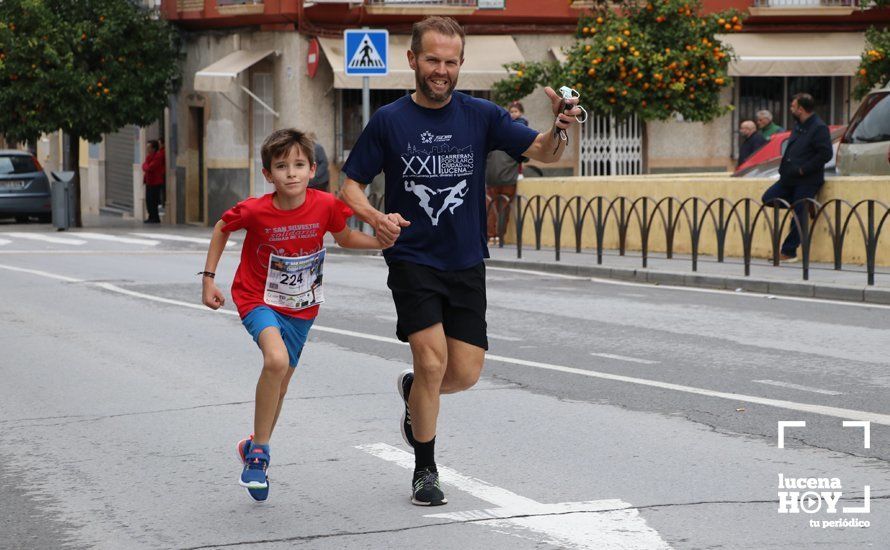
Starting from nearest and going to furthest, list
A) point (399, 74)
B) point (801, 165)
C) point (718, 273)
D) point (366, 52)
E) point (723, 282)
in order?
point (723, 282) → point (718, 273) → point (801, 165) → point (366, 52) → point (399, 74)

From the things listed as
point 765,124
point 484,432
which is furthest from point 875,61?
point 484,432

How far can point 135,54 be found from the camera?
31562mm

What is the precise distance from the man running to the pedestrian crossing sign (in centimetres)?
1625

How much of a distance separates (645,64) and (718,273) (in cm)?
1259

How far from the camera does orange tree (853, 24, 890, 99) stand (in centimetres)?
2897

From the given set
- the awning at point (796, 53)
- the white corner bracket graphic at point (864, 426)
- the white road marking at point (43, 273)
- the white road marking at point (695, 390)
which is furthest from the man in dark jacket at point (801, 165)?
the awning at point (796, 53)

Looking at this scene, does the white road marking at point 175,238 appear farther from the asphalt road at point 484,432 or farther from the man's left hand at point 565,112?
the man's left hand at point 565,112

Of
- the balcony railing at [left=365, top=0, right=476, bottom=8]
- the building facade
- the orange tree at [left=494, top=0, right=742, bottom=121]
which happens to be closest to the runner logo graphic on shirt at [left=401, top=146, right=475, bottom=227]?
the orange tree at [left=494, top=0, right=742, bottom=121]

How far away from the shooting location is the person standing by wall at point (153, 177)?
34.1 meters

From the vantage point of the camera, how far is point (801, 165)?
685 inches

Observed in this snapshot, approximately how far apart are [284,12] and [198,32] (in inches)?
136

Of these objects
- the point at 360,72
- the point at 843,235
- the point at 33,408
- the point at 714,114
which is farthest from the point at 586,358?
the point at 714,114

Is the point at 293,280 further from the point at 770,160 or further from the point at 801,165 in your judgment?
the point at 770,160

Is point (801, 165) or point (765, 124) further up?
point (765, 124)
